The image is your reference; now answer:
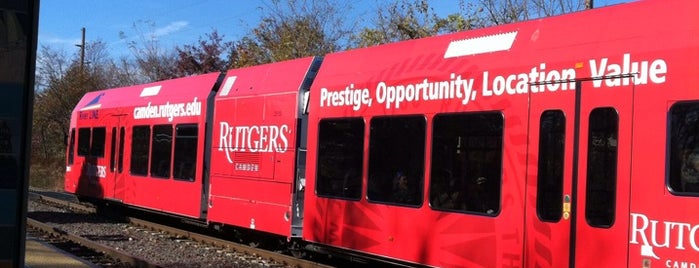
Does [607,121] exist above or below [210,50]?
below

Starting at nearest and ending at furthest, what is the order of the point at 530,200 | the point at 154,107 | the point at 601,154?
the point at 601,154 → the point at 530,200 → the point at 154,107

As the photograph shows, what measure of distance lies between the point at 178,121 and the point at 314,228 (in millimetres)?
5459

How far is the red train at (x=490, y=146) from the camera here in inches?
205

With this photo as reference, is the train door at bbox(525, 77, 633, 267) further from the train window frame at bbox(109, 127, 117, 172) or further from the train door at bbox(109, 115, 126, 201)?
the train window frame at bbox(109, 127, 117, 172)

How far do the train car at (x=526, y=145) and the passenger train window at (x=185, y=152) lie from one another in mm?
4529

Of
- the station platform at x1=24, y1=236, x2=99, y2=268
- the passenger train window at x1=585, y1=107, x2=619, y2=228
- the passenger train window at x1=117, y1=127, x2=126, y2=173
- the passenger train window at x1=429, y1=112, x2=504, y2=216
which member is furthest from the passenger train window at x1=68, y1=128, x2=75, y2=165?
the passenger train window at x1=585, y1=107, x2=619, y2=228

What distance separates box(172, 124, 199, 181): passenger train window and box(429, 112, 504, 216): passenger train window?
6.48 meters

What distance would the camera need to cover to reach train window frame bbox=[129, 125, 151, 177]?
47.1ft

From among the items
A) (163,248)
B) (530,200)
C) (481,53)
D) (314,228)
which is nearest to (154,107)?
(163,248)

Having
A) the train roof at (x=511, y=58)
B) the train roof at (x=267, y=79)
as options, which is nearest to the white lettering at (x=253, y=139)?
the train roof at (x=267, y=79)

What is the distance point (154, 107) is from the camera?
1422 centimetres

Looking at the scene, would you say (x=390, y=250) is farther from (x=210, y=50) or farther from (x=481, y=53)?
(x=210, y=50)

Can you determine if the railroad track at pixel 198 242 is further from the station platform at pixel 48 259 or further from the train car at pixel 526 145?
the train car at pixel 526 145

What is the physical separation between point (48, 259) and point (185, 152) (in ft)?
14.4
